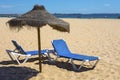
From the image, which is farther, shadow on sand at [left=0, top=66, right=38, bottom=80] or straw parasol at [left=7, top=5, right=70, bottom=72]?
shadow on sand at [left=0, top=66, right=38, bottom=80]

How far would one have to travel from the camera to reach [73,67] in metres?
7.57

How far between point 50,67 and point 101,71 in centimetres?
137

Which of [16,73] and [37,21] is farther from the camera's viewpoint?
[16,73]

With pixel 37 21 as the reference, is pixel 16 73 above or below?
below

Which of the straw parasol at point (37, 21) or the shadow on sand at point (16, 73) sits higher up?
the straw parasol at point (37, 21)

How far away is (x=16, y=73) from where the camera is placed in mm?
7047

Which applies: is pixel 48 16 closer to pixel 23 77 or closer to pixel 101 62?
pixel 23 77

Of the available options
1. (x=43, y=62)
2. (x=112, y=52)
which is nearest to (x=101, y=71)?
(x=43, y=62)

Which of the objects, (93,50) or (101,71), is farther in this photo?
(93,50)

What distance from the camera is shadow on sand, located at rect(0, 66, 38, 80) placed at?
22.0 ft

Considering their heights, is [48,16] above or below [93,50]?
above

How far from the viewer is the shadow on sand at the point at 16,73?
6707 mm

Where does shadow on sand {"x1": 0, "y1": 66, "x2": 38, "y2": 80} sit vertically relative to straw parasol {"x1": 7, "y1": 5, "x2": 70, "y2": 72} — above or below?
below

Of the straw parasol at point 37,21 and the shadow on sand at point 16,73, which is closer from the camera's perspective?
the straw parasol at point 37,21
